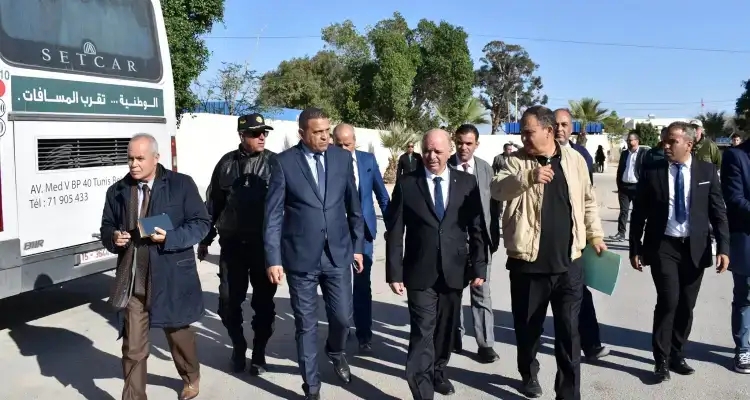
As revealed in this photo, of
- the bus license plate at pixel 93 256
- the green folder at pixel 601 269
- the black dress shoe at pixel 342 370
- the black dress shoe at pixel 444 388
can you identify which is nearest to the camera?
the green folder at pixel 601 269

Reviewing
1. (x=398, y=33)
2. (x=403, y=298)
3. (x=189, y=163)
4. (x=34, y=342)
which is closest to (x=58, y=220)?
(x=34, y=342)

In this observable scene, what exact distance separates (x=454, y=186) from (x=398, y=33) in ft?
101

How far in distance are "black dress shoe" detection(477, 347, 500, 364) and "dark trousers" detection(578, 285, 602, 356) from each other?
690 mm

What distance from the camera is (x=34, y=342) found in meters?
6.29

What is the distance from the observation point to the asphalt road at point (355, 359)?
489 centimetres

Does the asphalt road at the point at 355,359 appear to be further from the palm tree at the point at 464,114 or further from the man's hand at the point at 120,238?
the palm tree at the point at 464,114

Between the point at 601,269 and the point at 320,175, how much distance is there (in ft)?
6.40

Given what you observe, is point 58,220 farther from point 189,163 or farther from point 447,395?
point 189,163

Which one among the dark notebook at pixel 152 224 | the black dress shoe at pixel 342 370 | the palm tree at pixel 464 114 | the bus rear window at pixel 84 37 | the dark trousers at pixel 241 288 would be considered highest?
the palm tree at pixel 464 114

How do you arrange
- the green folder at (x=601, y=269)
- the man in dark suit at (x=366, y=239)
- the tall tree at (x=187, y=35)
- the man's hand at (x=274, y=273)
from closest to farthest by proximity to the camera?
the green folder at (x=601, y=269), the man's hand at (x=274, y=273), the man in dark suit at (x=366, y=239), the tall tree at (x=187, y=35)

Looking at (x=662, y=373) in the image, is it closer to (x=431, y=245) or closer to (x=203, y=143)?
(x=431, y=245)

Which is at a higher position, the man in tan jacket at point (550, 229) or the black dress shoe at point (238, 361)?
the man in tan jacket at point (550, 229)

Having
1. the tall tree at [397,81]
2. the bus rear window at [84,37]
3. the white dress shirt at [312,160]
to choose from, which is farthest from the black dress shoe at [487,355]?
the tall tree at [397,81]

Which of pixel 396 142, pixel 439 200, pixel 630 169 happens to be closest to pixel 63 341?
pixel 439 200
